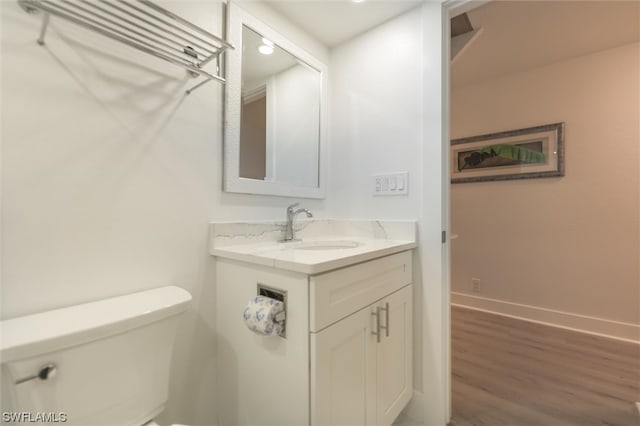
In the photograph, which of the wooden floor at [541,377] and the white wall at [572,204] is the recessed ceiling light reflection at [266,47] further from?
the white wall at [572,204]

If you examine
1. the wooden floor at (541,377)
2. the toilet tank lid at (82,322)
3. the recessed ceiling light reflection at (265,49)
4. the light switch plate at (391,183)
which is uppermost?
the recessed ceiling light reflection at (265,49)

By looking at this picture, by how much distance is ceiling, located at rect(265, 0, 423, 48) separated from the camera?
1.40 metres

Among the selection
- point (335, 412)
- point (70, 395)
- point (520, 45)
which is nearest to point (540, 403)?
point (335, 412)

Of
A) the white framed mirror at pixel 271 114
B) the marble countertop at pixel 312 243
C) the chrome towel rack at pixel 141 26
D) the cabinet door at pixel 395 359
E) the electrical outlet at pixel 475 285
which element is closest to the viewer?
the chrome towel rack at pixel 141 26

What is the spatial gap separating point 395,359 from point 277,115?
1.35 m

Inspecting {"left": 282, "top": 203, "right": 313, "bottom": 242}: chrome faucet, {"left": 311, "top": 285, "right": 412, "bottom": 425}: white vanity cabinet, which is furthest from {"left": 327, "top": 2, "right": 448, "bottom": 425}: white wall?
{"left": 282, "top": 203, "right": 313, "bottom": 242}: chrome faucet

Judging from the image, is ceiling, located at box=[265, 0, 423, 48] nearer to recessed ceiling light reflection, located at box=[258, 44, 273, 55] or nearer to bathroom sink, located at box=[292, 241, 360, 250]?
recessed ceiling light reflection, located at box=[258, 44, 273, 55]

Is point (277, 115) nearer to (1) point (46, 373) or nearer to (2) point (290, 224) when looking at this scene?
(2) point (290, 224)

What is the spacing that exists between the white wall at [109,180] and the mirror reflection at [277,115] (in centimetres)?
16

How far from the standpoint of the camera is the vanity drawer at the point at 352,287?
2.72ft

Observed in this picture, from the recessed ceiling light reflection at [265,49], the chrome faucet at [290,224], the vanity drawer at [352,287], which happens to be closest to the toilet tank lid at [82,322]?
the vanity drawer at [352,287]

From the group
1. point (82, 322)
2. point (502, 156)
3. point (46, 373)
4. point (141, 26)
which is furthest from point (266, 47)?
point (502, 156)

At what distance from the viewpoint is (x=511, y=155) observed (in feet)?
8.42

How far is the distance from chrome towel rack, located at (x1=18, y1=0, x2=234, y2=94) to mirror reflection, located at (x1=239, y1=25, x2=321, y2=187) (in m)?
0.22
